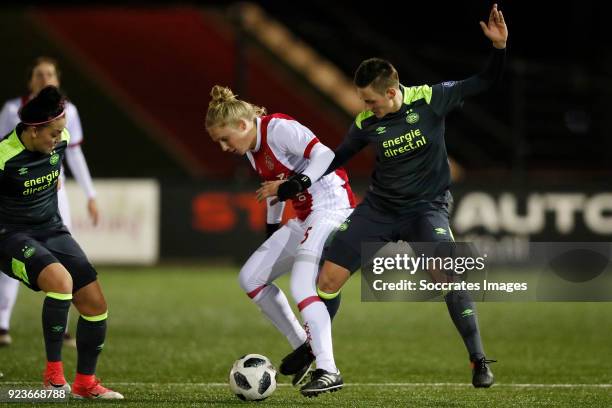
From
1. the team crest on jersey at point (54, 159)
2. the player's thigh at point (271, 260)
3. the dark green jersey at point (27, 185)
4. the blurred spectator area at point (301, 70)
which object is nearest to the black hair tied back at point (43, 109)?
the dark green jersey at point (27, 185)

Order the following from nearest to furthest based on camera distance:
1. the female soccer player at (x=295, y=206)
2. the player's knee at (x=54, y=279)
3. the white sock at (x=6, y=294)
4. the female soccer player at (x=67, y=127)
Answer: the player's knee at (x=54, y=279) < the female soccer player at (x=295, y=206) < the female soccer player at (x=67, y=127) < the white sock at (x=6, y=294)

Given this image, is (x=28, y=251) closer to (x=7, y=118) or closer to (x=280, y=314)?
(x=280, y=314)

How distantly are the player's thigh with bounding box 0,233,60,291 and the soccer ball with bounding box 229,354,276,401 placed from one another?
117cm

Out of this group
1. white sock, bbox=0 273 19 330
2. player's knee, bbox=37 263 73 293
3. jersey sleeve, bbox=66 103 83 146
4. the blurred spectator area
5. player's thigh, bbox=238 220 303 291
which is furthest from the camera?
the blurred spectator area

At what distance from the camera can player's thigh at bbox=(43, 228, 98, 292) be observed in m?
6.34

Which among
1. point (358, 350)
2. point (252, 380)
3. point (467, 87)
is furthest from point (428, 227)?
point (358, 350)

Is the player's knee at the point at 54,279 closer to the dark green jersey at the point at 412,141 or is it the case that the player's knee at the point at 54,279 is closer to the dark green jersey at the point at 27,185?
the dark green jersey at the point at 27,185

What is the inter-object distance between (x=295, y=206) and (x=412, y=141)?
862 millimetres

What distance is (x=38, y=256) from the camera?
6.17 m

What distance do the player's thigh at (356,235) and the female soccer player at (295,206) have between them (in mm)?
92

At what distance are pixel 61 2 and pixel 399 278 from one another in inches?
757

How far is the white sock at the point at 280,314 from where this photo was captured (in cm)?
669

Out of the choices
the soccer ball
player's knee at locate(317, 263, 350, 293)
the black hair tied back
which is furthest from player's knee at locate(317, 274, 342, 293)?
the black hair tied back

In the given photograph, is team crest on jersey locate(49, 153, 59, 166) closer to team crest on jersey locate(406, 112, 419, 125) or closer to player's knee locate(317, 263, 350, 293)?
player's knee locate(317, 263, 350, 293)
